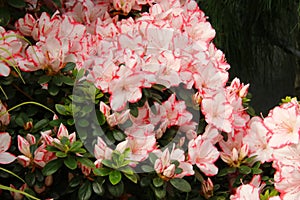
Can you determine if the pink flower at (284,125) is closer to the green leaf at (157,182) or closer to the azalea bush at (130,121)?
the azalea bush at (130,121)

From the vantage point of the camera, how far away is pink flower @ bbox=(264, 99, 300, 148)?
1005 mm

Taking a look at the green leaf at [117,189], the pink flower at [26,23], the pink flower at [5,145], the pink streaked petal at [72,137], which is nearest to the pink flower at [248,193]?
the green leaf at [117,189]

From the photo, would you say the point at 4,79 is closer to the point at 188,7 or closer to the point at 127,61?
the point at 127,61

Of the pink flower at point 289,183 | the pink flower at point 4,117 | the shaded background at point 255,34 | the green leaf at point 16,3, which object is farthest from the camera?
the shaded background at point 255,34

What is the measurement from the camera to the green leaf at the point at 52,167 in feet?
3.20

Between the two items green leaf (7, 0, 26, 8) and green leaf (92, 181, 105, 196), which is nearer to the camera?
green leaf (92, 181, 105, 196)

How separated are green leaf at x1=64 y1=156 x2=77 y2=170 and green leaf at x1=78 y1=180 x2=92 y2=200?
49 millimetres

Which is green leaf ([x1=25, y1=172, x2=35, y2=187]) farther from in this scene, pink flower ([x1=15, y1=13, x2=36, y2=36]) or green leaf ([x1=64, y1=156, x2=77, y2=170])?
pink flower ([x1=15, y1=13, x2=36, y2=36])

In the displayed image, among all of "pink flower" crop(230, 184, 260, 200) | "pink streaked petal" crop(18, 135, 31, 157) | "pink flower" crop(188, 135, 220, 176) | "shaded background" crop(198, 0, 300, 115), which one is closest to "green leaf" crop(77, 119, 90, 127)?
"pink streaked petal" crop(18, 135, 31, 157)

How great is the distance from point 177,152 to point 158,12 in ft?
1.33

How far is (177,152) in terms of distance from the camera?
1043 millimetres

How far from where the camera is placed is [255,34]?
2.57 metres

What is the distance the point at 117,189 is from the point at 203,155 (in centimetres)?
21

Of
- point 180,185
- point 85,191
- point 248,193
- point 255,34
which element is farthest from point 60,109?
point 255,34
